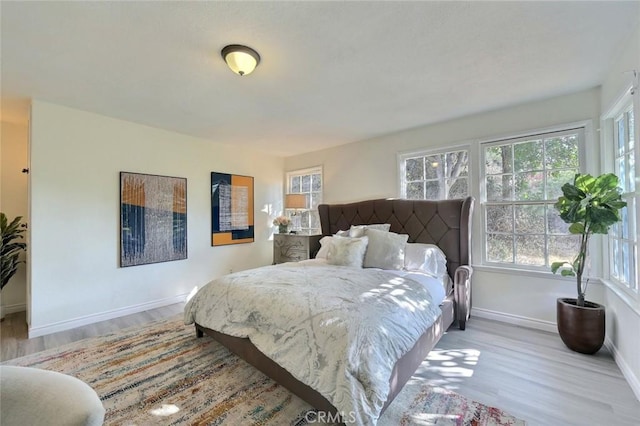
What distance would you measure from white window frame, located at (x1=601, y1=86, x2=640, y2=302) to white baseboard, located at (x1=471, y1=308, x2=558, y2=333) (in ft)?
2.35

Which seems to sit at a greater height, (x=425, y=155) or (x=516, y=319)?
(x=425, y=155)

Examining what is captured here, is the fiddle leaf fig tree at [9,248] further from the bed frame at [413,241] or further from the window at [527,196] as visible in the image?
the window at [527,196]

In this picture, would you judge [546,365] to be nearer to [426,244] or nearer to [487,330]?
[487,330]

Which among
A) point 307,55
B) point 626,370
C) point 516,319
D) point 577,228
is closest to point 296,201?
point 307,55

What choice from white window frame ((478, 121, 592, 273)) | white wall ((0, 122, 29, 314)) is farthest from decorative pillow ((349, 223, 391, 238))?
white wall ((0, 122, 29, 314))

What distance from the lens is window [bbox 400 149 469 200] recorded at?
11.6 feet

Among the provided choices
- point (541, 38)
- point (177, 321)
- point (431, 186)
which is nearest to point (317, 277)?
point (177, 321)

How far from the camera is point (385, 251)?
3084 millimetres

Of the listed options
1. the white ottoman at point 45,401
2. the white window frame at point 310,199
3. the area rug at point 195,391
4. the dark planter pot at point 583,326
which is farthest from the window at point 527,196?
the white ottoman at point 45,401

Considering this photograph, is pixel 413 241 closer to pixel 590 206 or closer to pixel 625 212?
pixel 590 206

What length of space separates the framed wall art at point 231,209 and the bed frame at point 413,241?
1.39 metres

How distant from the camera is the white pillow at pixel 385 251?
303 cm

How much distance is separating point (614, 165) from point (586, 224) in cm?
71

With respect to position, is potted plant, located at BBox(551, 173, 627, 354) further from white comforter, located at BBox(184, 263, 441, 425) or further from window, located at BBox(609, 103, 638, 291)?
white comforter, located at BBox(184, 263, 441, 425)
